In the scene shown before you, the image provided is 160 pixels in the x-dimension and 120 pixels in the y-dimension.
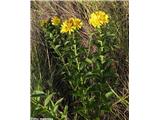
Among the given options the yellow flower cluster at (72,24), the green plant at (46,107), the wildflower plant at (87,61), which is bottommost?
the green plant at (46,107)

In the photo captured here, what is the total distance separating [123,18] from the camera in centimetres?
167

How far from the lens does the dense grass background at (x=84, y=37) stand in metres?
1.66

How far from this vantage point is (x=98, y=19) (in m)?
1.68

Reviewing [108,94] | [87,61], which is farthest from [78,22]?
[108,94]

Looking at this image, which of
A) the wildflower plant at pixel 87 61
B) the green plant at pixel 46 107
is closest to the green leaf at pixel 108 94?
the wildflower plant at pixel 87 61

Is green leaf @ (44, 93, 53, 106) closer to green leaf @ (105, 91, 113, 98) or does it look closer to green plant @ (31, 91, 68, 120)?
green plant @ (31, 91, 68, 120)

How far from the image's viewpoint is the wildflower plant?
5.50ft

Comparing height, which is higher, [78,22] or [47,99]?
[78,22]

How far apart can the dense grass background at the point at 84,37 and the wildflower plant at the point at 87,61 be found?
0.06ft

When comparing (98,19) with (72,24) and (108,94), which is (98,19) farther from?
(108,94)

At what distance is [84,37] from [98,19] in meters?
0.08

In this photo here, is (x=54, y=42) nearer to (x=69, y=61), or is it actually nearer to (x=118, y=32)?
(x=69, y=61)

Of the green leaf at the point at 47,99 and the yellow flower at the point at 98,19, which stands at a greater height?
the yellow flower at the point at 98,19

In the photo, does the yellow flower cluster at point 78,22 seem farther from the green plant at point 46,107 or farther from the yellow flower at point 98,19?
the green plant at point 46,107
